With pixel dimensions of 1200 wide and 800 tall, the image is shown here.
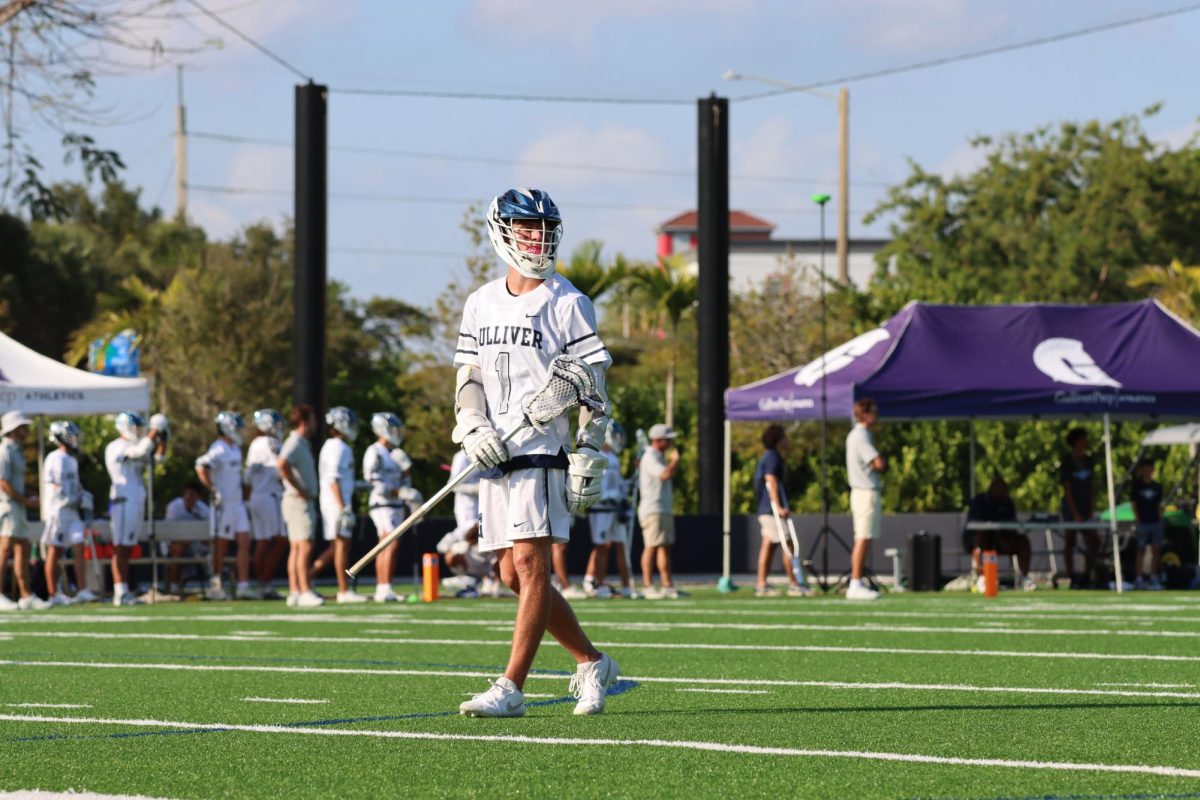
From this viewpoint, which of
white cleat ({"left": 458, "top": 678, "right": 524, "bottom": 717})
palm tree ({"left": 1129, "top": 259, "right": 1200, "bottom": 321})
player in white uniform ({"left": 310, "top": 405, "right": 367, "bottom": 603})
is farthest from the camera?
palm tree ({"left": 1129, "top": 259, "right": 1200, "bottom": 321})

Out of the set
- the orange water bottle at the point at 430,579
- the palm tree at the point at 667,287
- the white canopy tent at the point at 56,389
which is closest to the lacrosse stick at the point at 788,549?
the orange water bottle at the point at 430,579

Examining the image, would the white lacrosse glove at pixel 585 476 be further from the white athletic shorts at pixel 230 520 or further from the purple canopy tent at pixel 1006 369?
the white athletic shorts at pixel 230 520

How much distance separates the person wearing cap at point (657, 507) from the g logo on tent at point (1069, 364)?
442 centimetres

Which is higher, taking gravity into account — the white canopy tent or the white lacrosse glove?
the white canopy tent

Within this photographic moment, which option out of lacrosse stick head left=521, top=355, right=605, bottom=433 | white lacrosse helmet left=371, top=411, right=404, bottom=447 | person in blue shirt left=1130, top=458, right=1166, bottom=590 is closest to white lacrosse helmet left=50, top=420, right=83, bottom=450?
white lacrosse helmet left=371, top=411, right=404, bottom=447

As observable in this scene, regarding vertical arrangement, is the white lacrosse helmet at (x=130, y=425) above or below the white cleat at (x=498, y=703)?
above

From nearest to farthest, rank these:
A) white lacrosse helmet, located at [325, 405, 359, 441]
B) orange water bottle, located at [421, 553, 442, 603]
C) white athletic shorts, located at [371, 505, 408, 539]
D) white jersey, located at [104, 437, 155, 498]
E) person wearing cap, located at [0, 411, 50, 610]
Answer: person wearing cap, located at [0, 411, 50, 610] < white lacrosse helmet, located at [325, 405, 359, 441] < orange water bottle, located at [421, 553, 442, 603] < white athletic shorts, located at [371, 505, 408, 539] < white jersey, located at [104, 437, 155, 498]

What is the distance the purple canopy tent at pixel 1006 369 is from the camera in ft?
76.3

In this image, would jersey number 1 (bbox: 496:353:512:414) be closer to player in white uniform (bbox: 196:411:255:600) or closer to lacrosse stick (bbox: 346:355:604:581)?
lacrosse stick (bbox: 346:355:604:581)

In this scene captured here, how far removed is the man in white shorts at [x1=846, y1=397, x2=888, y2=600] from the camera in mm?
21172

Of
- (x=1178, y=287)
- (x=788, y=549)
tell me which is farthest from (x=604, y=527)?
(x=1178, y=287)

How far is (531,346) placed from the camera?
8.38m

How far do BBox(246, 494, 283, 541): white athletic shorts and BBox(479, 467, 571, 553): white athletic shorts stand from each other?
15538 mm

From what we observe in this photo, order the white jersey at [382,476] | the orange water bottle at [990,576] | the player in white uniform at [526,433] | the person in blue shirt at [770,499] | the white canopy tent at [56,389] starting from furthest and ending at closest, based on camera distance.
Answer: the person in blue shirt at [770,499]
the white canopy tent at [56,389]
the orange water bottle at [990,576]
the white jersey at [382,476]
the player in white uniform at [526,433]
